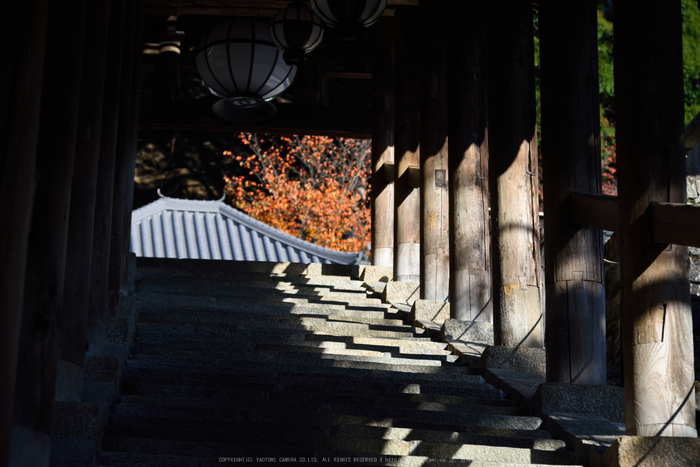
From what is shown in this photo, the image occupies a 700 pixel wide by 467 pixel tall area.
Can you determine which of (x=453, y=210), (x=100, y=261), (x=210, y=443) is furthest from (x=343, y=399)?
(x=453, y=210)

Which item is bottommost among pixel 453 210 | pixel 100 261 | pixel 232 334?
pixel 232 334

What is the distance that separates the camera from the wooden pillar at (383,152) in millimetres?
9359

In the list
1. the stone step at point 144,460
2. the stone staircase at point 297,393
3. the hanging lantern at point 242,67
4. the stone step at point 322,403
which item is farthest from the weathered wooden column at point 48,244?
the hanging lantern at point 242,67

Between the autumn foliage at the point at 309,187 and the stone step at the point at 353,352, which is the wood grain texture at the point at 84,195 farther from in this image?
the autumn foliage at the point at 309,187

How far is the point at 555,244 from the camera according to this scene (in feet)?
16.0

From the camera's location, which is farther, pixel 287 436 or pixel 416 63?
pixel 416 63

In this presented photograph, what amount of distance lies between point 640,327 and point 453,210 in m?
3.29

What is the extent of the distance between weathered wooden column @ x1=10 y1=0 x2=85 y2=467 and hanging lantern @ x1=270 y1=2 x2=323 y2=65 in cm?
291

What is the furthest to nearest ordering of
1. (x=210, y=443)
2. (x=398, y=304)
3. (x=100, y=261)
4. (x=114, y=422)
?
(x=398, y=304) → (x=100, y=261) → (x=114, y=422) → (x=210, y=443)

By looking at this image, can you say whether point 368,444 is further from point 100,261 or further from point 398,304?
point 398,304

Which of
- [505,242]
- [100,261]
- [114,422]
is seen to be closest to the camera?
[114,422]

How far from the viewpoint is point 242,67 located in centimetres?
728

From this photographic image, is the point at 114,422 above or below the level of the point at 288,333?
below

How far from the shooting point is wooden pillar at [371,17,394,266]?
936 cm
